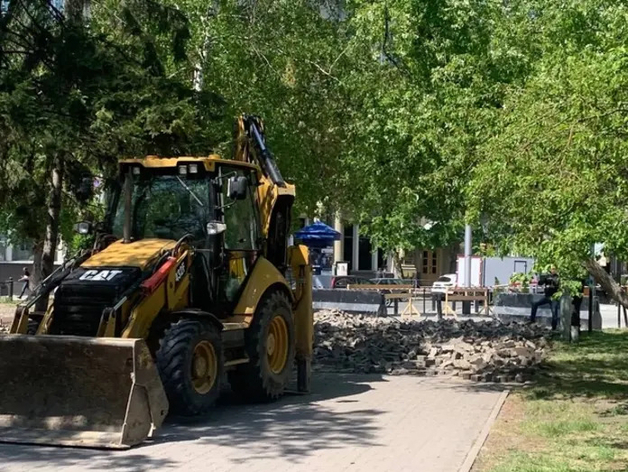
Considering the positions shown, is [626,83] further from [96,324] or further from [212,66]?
[212,66]

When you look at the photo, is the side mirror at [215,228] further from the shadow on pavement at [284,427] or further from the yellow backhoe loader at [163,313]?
the shadow on pavement at [284,427]

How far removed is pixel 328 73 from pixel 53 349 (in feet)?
51.3

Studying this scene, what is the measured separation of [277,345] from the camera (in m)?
11.3

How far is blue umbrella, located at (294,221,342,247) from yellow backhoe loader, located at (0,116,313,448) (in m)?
18.7

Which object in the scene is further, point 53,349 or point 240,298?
point 240,298

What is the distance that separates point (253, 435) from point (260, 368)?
1688 mm

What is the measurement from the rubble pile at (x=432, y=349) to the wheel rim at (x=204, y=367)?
4.77 meters

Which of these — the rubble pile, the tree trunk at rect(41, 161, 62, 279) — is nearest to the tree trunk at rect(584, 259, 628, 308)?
the rubble pile

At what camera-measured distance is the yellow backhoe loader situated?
27.6 ft

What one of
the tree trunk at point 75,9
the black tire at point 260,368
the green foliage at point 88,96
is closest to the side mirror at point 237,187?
the black tire at point 260,368

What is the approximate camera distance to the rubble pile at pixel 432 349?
44.5 ft

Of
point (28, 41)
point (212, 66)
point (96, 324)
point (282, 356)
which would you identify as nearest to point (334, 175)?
point (212, 66)

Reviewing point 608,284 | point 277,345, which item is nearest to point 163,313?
point 277,345

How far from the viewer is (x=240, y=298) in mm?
10703
